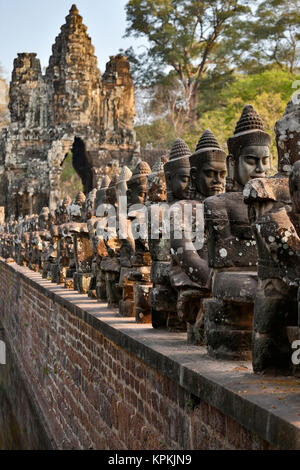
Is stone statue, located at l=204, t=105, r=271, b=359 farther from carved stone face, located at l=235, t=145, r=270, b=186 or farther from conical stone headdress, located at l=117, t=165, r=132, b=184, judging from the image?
conical stone headdress, located at l=117, t=165, r=132, b=184

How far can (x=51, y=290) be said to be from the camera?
10.5m

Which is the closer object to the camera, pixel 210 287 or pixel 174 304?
pixel 210 287

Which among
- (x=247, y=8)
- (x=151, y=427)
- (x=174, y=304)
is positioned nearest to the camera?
(x=151, y=427)

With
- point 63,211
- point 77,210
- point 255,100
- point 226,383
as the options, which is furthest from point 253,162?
point 255,100

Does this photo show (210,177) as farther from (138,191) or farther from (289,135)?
(138,191)

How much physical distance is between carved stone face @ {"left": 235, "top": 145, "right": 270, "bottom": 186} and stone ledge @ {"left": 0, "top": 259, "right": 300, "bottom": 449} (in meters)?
1.22

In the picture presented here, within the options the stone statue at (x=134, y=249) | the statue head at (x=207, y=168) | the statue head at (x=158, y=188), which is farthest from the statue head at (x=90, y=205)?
the statue head at (x=207, y=168)

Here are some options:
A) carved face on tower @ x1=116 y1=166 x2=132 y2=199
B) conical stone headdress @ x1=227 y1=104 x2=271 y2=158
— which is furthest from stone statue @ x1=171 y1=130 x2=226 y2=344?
carved face on tower @ x1=116 y1=166 x2=132 y2=199

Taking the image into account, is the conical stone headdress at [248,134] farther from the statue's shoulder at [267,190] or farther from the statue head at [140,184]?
the statue head at [140,184]

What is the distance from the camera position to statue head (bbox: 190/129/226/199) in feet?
17.2

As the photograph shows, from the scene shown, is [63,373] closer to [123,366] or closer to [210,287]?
[123,366]

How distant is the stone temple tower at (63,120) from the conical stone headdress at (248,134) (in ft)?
110

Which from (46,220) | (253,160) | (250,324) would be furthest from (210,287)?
(46,220)

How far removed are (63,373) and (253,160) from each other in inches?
212
